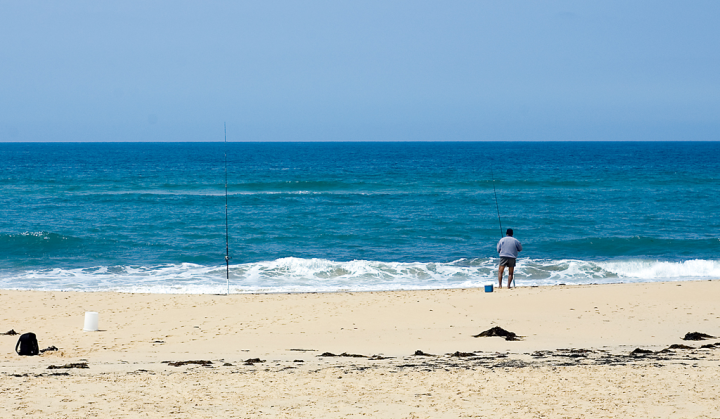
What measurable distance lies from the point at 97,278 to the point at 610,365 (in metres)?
11.3

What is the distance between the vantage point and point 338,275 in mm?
15047

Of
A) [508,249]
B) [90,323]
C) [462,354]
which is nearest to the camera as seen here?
[462,354]

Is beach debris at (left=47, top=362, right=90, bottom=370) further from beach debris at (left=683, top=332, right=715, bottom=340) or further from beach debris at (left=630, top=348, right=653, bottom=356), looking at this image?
beach debris at (left=683, top=332, right=715, bottom=340)

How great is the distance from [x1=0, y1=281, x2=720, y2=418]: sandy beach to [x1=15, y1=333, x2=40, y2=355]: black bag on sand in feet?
0.40

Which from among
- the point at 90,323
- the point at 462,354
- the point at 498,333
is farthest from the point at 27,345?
the point at 498,333

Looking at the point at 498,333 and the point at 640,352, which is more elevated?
the point at 640,352

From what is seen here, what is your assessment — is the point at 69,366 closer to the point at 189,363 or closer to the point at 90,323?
the point at 189,363

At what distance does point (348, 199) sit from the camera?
29578mm

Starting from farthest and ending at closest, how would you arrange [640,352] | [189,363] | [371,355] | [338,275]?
[338,275], [371,355], [640,352], [189,363]

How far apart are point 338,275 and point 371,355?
25.0 feet

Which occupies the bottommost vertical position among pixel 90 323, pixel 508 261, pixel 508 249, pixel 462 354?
pixel 90 323

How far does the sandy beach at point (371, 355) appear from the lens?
17.2 ft

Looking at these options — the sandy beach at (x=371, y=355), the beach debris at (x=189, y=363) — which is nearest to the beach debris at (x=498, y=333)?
the sandy beach at (x=371, y=355)

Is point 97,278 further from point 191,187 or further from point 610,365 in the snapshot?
point 191,187
